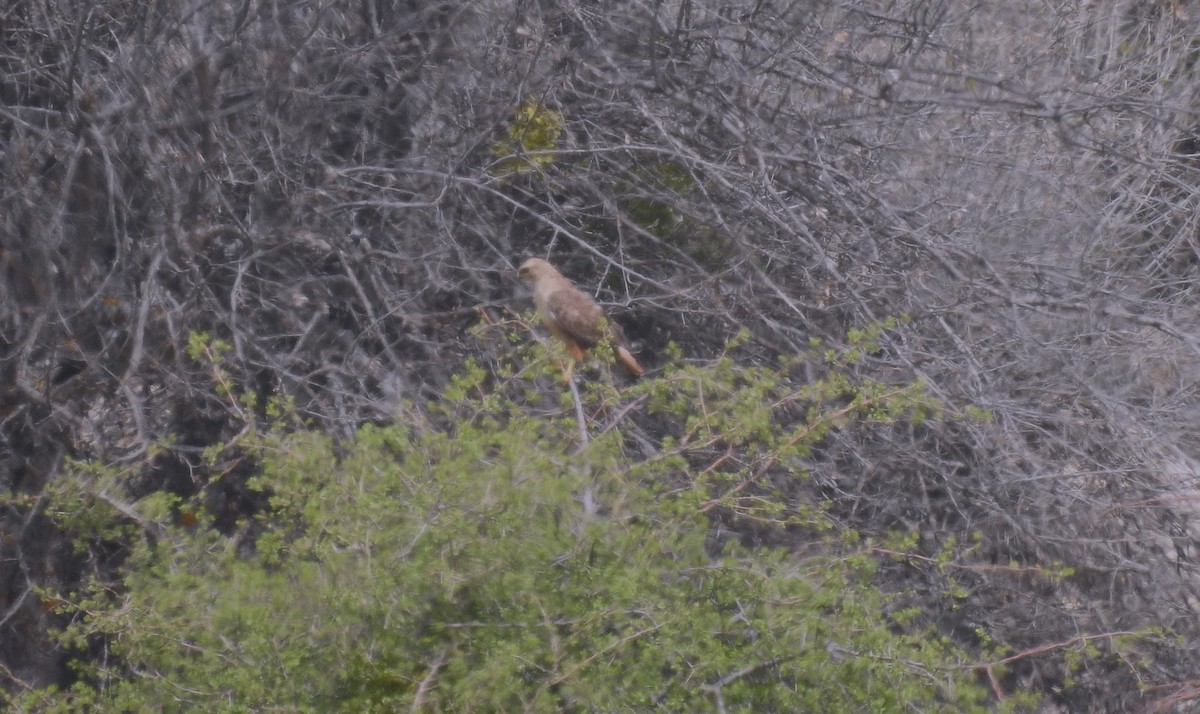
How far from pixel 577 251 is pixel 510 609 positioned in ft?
8.09

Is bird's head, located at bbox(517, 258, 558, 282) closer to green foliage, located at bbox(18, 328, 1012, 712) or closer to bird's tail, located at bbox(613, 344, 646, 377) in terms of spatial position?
bird's tail, located at bbox(613, 344, 646, 377)

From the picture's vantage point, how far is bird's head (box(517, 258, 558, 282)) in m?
4.96

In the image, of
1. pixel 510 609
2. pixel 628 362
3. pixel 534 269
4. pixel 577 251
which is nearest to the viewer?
pixel 510 609

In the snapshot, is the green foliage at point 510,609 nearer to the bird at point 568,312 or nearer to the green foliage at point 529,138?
the bird at point 568,312

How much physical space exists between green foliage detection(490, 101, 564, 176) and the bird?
15.0 inches

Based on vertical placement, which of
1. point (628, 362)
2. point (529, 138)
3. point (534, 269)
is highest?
point (529, 138)

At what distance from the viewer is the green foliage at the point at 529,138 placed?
4.83m

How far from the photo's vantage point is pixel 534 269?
497cm

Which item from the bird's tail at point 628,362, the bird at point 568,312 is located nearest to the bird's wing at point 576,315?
the bird at point 568,312

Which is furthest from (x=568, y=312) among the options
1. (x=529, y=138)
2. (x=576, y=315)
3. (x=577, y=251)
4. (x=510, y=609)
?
(x=510, y=609)

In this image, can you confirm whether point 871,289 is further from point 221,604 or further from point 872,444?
point 221,604

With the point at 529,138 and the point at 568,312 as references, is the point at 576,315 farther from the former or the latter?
the point at 529,138

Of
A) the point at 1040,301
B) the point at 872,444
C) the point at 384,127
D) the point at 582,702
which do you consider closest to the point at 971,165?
the point at 1040,301

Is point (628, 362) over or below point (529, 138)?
below
